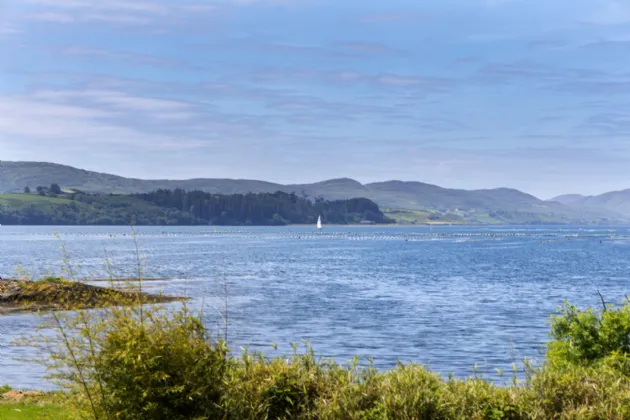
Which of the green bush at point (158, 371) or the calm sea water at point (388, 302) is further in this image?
the calm sea water at point (388, 302)

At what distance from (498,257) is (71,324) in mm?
131380

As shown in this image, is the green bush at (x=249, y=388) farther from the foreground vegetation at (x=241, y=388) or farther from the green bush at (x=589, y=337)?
the green bush at (x=589, y=337)

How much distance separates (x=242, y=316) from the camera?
53.7 metres

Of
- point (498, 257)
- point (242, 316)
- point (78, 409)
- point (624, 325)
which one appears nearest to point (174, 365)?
point (78, 409)

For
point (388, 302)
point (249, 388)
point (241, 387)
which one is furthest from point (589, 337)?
point (388, 302)

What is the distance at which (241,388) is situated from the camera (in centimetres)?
1147

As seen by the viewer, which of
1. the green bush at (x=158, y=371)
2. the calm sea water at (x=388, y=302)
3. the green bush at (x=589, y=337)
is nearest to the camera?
the green bush at (x=158, y=371)

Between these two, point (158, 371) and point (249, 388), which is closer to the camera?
point (158, 371)

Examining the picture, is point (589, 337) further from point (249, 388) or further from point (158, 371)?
point (158, 371)

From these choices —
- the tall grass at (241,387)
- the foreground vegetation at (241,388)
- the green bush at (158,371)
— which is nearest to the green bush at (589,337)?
the foreground vegetation at (241,388)

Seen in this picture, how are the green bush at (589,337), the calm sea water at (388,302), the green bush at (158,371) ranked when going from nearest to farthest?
the green bush at (158,371)
the green bush at (589,337)
the calm sea water at (388,302)

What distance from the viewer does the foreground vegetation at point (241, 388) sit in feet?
36.0

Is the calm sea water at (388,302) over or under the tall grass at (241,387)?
under

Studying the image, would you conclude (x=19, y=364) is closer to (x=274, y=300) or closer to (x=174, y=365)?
(x=174, y=365)
